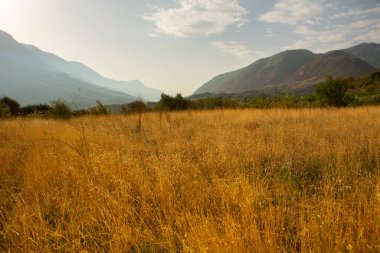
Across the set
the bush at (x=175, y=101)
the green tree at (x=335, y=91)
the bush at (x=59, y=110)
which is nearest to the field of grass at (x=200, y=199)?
the green tree at (x=335, y=91)

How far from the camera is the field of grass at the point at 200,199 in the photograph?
2094 millimetres

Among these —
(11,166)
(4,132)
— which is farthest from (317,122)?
(4,132)

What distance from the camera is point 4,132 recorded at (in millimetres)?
9617

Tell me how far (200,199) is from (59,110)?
53.6ft

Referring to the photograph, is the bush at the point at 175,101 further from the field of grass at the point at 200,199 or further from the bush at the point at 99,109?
the field of grass at the point at 200,199

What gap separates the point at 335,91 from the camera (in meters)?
16.1

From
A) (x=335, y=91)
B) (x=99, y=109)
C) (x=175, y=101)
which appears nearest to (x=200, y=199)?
(x=99, y=109)

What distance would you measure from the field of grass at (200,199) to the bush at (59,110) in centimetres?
1091

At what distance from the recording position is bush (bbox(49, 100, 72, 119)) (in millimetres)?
16750

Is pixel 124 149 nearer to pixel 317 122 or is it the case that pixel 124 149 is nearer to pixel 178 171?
pixel 178 171

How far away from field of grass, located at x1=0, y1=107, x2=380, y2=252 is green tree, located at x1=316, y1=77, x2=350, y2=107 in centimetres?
1035

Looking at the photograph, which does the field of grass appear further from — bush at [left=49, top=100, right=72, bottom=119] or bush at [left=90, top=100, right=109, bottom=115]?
bush at [left=49, top=100, right=72, bottom=119]

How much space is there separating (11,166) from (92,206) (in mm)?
3146

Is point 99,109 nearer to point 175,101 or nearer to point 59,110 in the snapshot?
point 59,110
